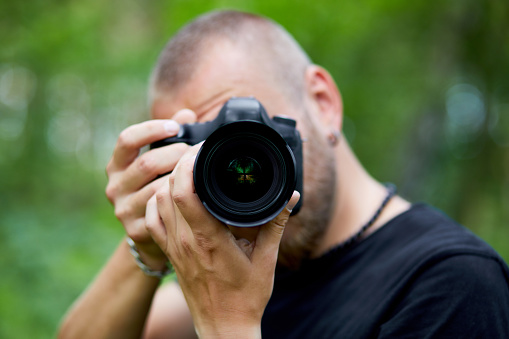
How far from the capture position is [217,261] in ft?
3.62

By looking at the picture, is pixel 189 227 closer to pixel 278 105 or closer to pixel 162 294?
pixel 278 105

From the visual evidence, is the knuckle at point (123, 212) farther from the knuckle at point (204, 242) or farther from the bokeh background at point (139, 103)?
the bokeh background at point (139, 103)

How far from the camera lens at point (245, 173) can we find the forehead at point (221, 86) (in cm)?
43

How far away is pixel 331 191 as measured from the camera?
162 cm

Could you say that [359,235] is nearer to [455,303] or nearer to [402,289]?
[402,289]

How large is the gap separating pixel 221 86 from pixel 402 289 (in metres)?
0.86

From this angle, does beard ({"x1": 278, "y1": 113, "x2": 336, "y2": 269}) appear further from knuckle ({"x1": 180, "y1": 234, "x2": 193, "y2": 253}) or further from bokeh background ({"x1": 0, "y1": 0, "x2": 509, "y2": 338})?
bokeh background ({"x1": 0, "y1": 0, "x2": 509, "y2": 338})

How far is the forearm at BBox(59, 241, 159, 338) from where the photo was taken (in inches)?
64.6

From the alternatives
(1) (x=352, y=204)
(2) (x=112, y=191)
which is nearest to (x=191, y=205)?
(2) (x=112, y=191)

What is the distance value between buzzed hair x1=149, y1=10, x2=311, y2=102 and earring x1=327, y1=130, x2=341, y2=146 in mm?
175

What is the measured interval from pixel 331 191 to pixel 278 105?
358 mm

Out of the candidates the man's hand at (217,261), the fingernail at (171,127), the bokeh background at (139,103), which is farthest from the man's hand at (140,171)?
the bokeh background at (139,103)

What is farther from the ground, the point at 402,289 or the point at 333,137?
the point at 333,137

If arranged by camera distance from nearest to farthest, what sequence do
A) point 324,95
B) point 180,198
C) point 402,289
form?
point 180,198
point 402,289
point 324,95
